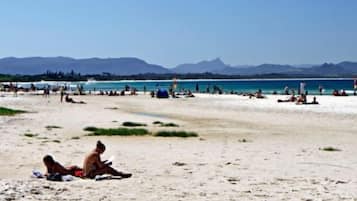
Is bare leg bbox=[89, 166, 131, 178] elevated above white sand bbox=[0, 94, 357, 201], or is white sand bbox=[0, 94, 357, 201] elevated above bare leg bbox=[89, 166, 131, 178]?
bare leg bbox=[89, 166, 131, 178]

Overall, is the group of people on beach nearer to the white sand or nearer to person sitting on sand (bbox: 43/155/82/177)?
person sitting on sand (bbox: 43/155/82/177)

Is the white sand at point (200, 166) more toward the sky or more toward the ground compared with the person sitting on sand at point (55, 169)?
more toward the ground

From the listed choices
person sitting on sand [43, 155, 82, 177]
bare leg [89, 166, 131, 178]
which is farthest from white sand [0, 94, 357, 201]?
person sitting on sand [43, 155, 82, 177]

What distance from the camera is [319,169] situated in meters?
14.6

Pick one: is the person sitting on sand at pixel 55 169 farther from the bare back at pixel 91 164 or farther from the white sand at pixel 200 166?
the white sand at pixel 200 166

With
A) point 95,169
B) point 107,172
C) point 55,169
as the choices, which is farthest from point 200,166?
point 55,169

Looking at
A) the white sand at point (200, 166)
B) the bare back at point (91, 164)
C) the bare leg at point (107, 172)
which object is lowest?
the white sand at point (200, 166)

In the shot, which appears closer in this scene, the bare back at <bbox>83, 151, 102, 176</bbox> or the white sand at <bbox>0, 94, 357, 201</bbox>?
the white sand at <bbox>0, 94, 357, 201</bbox>

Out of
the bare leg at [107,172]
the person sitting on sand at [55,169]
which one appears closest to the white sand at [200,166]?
the bare leg at [107,172]

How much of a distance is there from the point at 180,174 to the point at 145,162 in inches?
92.4

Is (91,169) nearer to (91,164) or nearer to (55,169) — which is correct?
(91,164)

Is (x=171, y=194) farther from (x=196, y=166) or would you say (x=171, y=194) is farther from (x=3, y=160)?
(x=3, y=160)

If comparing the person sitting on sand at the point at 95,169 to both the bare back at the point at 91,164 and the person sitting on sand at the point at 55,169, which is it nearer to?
the bare back at the point at 91,164

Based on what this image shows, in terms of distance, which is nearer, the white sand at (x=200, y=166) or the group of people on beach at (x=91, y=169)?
the white sand at (x=200, y=166)
